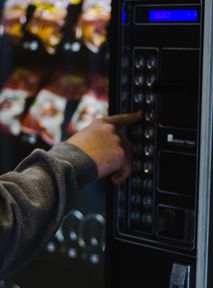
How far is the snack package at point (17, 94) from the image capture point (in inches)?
87.4

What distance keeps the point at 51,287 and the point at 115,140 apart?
1016 mm

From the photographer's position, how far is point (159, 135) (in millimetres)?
1298

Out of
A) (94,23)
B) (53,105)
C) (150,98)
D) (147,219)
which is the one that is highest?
(94,23)

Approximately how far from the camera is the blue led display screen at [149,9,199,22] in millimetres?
1232

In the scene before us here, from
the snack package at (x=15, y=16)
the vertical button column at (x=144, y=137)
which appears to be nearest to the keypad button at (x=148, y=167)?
the vertical button column at (x=144, y=137)

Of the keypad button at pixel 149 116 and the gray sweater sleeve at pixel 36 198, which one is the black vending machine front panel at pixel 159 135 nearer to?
the keypad button at pixel 149 116

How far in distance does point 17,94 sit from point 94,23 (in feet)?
1.23

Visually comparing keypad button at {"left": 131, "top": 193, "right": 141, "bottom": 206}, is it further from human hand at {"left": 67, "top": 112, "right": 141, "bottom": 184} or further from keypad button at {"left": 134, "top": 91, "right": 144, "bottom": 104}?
keypad button at {"left": 134, "top": 91, "right": 144, "bottom": 104}

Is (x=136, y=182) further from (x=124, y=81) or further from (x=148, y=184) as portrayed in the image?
(x=124, y=81)

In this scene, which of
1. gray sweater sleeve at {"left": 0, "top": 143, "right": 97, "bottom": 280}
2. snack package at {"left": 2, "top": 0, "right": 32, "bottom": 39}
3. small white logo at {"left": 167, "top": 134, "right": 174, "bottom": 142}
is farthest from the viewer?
snack package at {"left": 2, "top": 0, "right": 32, "bottom": 39}

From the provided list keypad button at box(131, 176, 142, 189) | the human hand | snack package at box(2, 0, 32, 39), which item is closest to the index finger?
the human hand

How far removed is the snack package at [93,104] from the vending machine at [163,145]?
2.32 feet

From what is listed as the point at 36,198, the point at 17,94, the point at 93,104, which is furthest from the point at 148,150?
the point at 17,94

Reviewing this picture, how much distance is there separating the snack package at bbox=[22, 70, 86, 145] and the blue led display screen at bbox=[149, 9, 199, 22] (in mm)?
808
